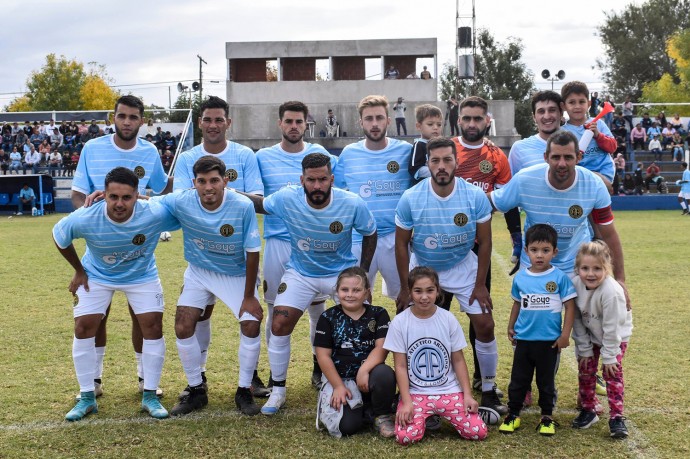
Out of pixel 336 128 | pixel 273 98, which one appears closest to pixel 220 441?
pixel 336 128

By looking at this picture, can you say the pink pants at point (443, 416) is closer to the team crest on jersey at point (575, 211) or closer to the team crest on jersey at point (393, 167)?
the team crest on jersey at point (575, 211)

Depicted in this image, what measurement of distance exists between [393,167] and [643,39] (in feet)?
219

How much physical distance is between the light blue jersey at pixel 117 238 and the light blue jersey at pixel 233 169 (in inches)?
22.2

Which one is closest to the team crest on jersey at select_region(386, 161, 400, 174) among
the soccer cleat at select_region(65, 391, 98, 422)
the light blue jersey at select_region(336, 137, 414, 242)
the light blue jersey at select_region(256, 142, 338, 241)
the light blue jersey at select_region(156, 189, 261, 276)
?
the light blue jersey at select_region(336, 137, 414, 242)

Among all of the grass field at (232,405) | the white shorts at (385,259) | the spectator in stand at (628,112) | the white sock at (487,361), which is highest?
the spectator in stand at (628,112)

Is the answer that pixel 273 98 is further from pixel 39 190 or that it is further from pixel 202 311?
pixel 202 311

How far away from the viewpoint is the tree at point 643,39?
64875 millimetres

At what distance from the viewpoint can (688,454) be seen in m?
4.57

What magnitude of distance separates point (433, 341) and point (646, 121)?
30053mm

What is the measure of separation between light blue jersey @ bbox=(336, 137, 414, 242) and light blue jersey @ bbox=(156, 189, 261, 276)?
1069 mm

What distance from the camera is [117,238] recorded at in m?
5.46

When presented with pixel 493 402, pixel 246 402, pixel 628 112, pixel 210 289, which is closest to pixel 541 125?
pixel 493 402

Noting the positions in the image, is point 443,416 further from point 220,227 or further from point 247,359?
point 220,227

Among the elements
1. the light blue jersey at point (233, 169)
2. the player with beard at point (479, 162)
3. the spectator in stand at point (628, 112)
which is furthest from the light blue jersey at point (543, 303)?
the spectator in stand at point (628, 112)
